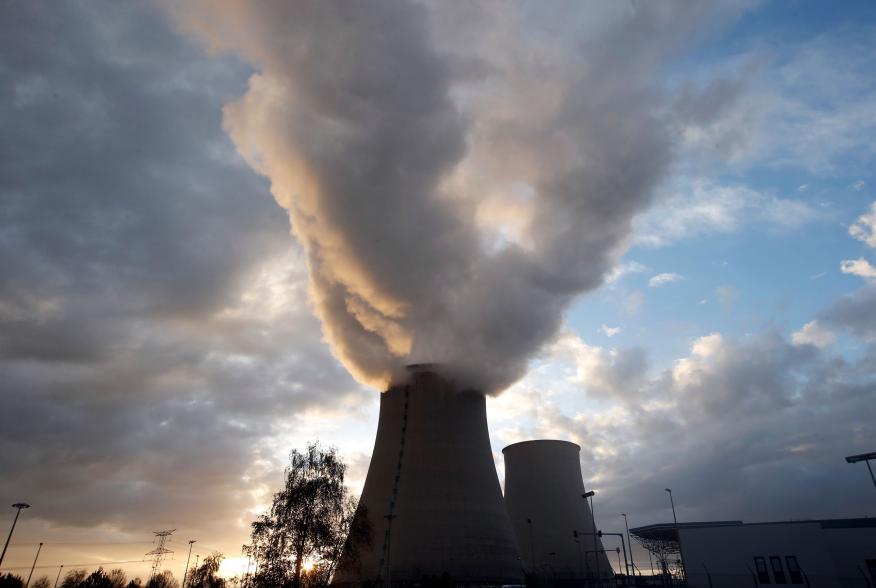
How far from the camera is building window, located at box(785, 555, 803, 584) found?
27.3 m

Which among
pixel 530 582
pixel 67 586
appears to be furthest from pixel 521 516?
pixel 67 586

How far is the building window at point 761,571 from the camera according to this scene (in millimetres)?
28092

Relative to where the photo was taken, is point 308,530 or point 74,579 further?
point 74,579

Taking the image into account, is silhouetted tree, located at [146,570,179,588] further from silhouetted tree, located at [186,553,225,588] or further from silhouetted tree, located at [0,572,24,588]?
silhouetted tree, located at [186,553,225,588]

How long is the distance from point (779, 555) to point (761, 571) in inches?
47.5

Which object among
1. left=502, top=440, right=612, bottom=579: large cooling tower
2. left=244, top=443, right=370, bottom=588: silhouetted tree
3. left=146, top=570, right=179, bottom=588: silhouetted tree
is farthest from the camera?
left=146, top=570, right=179, bottom=588: silhouetted tree

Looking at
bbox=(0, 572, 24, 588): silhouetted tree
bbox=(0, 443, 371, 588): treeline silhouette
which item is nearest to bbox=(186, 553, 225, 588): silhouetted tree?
bbox=(0, 443, 371, 588): treeline silhouette

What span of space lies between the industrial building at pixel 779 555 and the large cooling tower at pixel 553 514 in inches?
318

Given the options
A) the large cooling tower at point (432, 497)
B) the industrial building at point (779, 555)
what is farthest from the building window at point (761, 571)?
the large cooling tower at point (432, 497)

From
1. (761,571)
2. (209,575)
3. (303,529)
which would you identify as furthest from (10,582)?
(761,571)

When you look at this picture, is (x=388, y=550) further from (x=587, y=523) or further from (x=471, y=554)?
(x=587, y=523)

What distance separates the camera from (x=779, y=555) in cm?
2817

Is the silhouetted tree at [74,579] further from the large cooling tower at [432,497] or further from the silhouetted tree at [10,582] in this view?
the large cooling tower at [432,497]

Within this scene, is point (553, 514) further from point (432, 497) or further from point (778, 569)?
point (432, 497)
